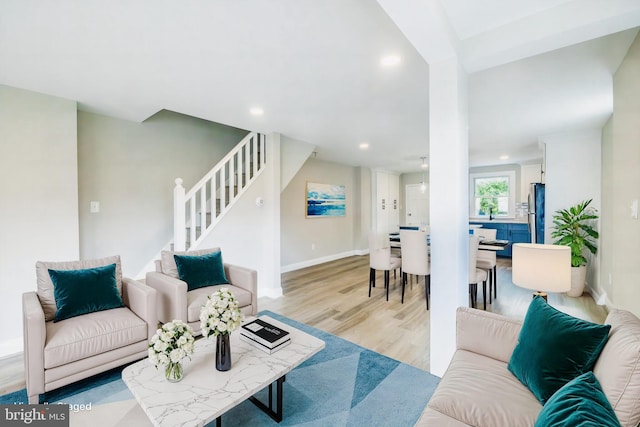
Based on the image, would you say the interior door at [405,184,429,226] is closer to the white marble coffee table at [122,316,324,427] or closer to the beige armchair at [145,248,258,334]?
the beige armchair at [145,248,258,334]

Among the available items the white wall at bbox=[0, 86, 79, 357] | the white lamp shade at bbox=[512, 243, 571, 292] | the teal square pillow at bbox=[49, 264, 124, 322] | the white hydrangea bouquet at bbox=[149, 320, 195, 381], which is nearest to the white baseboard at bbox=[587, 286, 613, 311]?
the white lamp shade at bbox=[512, 243, 571, 292]

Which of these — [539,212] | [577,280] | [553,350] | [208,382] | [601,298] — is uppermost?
[539,212]

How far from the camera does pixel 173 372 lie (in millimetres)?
1463

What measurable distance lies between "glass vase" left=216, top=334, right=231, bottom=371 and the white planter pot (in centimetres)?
470

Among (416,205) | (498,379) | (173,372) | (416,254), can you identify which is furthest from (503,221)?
(173,372)

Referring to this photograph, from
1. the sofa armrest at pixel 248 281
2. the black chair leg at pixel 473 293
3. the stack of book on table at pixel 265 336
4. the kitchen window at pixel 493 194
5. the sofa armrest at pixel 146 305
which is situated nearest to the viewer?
the stack of book on table at pixel 265 336

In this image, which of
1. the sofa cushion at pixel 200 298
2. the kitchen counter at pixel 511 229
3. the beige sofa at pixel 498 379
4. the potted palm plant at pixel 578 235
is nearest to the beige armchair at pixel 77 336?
the sofa cushion at pixel 200 298

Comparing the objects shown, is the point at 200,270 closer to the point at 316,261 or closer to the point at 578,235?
the point at 316,261

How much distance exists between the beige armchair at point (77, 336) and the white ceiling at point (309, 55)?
1629 millimetres

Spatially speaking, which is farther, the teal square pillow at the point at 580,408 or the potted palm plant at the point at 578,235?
the potted palm plant at the point at 578,235

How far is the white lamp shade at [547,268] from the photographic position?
1.74 metres

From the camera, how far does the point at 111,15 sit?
→ 5.61 feet

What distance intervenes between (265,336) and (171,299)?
46.4 inches

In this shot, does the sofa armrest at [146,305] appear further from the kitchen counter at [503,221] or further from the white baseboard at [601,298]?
the kitchen counter at [503,221]
